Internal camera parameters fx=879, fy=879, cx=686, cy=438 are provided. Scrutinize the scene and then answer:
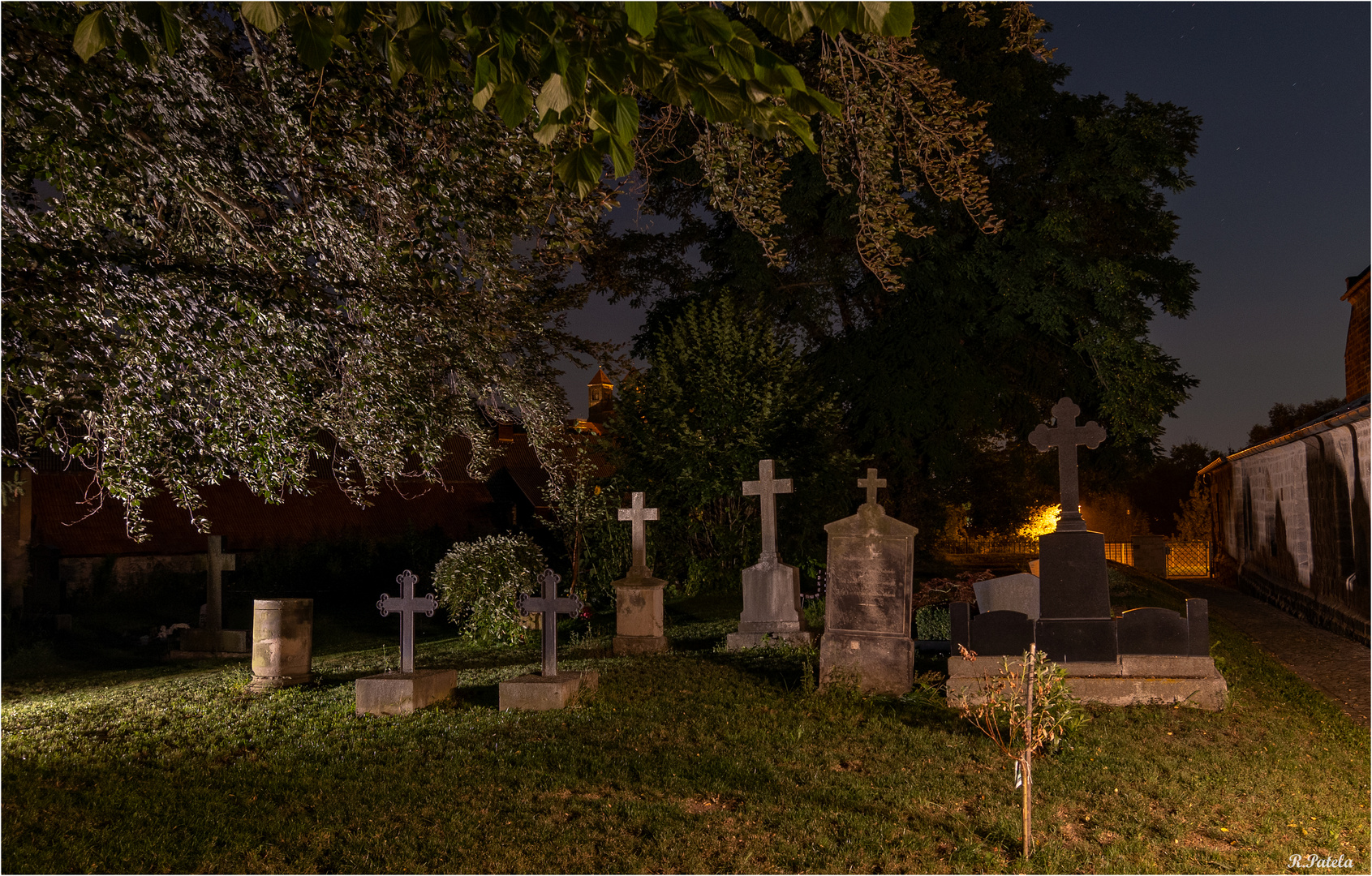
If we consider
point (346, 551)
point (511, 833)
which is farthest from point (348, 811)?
point (346, 551)

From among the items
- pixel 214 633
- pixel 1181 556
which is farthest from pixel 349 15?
pixel 1181 556

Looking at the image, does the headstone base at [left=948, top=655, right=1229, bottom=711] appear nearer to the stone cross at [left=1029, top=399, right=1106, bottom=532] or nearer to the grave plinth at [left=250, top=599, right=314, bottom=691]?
the stone cross at [left=1029, top=399, right=1106, bottom=532]

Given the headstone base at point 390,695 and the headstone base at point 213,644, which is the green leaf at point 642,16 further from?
the headstone base at point 213,644

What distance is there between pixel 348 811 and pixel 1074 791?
428 centimetres

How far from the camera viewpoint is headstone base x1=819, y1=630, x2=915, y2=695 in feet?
27.1

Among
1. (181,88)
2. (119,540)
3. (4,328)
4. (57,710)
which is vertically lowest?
(57,710)

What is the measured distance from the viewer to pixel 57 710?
28.0 feet

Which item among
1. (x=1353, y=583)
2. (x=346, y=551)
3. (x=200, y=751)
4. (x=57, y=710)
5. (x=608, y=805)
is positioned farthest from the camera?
(x=346, y=551)

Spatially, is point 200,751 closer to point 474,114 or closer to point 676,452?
point 474,114

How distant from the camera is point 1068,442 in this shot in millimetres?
8438

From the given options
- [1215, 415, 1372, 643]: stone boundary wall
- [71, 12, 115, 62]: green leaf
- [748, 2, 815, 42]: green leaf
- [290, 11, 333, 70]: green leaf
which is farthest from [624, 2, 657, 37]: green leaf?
[1215, 415, 1372, 643]: stone boundary wall

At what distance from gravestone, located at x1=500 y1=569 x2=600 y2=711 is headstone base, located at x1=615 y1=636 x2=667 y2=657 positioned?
251 centimetres

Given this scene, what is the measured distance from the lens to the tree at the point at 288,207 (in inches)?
140

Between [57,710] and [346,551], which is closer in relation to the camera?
[57,710]
